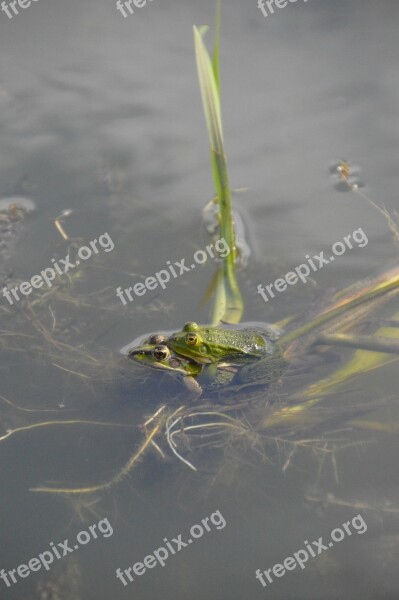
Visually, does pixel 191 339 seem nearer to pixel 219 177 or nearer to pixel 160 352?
pixel 160 352

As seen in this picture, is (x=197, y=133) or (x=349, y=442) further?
(x=197, y=133)

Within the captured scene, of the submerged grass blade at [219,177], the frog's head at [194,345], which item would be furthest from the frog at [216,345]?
the submerged grass blade at [219,177]

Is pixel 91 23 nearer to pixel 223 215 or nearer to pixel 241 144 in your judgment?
pixel 241 144

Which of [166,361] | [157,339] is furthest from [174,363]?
[157,339]

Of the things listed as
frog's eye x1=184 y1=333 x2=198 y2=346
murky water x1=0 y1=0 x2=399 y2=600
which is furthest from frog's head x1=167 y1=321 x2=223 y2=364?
murky water x1=0 y1=0 x2=399 y2=600

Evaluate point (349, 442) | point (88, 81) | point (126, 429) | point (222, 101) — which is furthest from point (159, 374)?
point (88, 81)

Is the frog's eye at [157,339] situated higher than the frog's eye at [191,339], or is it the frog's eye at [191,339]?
the frog's eye at [157,339]

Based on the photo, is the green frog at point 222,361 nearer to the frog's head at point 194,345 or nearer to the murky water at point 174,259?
the frog's head at point 194,345
